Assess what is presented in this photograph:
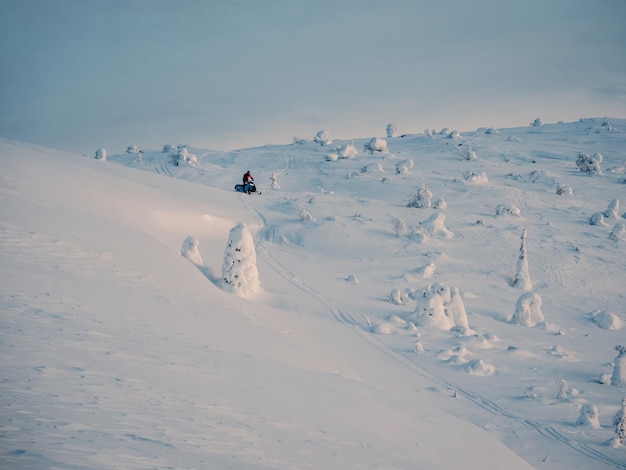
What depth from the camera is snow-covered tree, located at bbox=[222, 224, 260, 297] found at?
1369 centimetres

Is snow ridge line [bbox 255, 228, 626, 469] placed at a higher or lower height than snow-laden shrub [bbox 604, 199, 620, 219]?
lower

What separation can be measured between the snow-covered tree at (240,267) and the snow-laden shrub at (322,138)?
34.2 m

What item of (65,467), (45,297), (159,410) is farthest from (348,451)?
(45,297)

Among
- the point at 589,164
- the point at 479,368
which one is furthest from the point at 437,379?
the point at 589,164

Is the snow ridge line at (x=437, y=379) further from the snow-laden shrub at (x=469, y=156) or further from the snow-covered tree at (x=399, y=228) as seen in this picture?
the snow-laden shrub at (x=469, y=156)

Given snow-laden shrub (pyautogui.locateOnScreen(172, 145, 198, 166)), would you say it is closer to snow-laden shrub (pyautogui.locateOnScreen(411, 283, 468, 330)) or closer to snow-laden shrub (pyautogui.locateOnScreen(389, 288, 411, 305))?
snow-laden shrub (pyautogui.locateOnScreen(389, 288, 411, 305))

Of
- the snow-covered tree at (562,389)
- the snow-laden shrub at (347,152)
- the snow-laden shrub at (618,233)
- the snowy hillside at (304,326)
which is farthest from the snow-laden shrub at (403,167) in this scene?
the snow-covered tree at (562,389)

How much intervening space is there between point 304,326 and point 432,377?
366cm

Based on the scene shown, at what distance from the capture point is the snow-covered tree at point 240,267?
13688 millimetres

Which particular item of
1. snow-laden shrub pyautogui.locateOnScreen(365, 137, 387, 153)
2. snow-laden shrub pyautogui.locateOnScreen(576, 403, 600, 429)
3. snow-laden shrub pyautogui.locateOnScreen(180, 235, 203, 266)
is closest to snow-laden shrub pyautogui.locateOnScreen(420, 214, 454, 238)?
snow-laden shrub pyautogui.locateOnScreen(180, 235, 203, 266)

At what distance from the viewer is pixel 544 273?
19.8 m

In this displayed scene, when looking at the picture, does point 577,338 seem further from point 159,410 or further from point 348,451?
point 159,410

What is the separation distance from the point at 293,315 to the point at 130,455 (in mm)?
9821

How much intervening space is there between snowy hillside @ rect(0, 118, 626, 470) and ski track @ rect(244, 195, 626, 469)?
6cm
